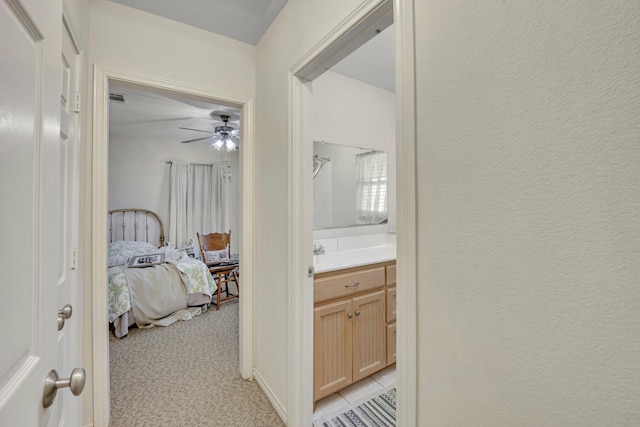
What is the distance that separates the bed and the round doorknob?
8.11 ft

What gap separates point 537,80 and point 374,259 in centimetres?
160

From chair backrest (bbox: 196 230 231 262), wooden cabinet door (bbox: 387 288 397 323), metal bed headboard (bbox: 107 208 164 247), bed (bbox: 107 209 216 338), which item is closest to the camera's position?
wooden cabinet door (bbox: 387 288 397 323)

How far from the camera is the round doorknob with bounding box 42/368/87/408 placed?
60 cm

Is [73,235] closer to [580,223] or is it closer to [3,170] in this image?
[3,170]

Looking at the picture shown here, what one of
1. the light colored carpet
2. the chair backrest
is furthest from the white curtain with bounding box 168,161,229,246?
the light colored carpet

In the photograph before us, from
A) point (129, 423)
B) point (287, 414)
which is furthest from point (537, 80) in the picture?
point (129, 423)

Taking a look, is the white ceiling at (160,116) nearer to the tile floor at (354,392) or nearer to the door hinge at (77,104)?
the door hinge at (77,104)

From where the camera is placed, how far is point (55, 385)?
628 millimetres

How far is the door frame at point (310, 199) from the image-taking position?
904mm

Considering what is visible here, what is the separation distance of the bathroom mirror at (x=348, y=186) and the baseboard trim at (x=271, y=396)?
1247 millimetres

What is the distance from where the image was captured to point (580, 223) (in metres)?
0.58

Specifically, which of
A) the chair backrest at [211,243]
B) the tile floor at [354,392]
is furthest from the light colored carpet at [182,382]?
the chair backrest at [211,243]

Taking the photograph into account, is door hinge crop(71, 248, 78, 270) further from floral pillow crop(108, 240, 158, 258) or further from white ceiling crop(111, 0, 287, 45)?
floral pillow crop(108, 240, 158, 258)

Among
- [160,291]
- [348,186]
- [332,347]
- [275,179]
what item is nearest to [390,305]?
[332,347]
